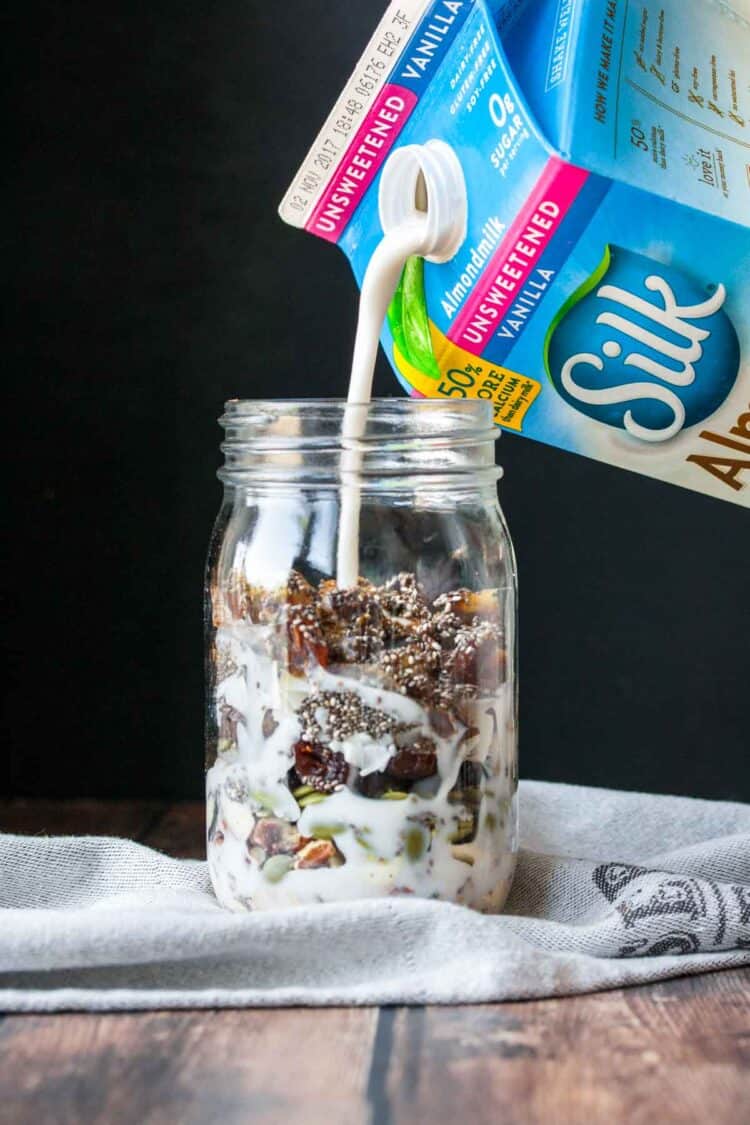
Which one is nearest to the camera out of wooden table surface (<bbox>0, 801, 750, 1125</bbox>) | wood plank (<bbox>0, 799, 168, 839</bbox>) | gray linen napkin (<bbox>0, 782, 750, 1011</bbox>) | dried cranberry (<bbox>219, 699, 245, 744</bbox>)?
wooden table surface (<bbox>0, 801, 750, 1125</bbox>)

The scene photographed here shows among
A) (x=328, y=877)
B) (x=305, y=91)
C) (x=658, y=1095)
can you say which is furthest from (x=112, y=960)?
(x=305, y=91)

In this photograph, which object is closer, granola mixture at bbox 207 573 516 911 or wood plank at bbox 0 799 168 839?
granola mixture at bbox 207 573 516 911

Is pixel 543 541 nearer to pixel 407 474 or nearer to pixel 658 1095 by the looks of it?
pixel 407 474

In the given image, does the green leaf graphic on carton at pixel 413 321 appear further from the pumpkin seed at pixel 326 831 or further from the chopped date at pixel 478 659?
the pumpkin seed at pixel 326 831

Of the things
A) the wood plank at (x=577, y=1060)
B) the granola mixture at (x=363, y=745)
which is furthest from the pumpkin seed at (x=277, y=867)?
the wood plank at (x=577, y=1060)

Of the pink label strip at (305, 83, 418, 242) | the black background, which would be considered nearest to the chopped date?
the pink label strip at (305, 83, 418, 242)

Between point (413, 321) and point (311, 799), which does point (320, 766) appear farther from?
point (413, 321)

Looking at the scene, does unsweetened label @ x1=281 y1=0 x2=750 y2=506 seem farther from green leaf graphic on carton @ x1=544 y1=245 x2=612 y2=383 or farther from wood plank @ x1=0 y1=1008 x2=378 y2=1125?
wood plank @ x1=0 y1=1008 x2=378 y2=1125
